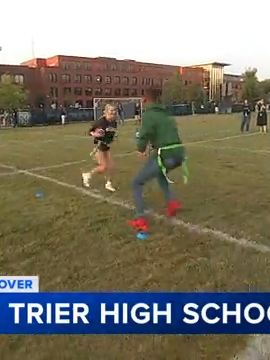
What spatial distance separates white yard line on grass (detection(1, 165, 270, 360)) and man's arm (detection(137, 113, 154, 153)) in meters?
1.18

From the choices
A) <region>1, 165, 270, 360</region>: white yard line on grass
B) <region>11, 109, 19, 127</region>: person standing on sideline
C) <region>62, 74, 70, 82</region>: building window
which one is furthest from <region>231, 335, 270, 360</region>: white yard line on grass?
<region>62, 74, 70, 82</region>: building window

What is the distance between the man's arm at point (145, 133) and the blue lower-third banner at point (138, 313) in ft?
8.71

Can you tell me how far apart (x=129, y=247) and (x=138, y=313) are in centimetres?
202

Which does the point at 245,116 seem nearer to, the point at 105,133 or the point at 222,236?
the point at 105,133

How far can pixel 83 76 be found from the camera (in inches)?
2574

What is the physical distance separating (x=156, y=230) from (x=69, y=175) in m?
4.56

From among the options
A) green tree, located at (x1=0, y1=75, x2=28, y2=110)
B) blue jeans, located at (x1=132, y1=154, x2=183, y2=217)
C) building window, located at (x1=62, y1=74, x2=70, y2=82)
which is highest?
building window, located at (x1=62, y1=74, x2=70, y2=82)

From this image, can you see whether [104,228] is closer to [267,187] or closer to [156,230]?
[156,230]

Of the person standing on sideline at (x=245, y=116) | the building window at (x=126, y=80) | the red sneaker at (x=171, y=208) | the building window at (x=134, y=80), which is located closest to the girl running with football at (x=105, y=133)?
the red sneaker at (x=171, y=208)

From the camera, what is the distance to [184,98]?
61.6 meters

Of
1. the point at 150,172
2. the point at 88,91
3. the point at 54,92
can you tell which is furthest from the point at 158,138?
the point at 54,92

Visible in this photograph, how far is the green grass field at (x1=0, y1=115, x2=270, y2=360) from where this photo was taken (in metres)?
3.06

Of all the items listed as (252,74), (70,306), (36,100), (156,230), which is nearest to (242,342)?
(70,306)

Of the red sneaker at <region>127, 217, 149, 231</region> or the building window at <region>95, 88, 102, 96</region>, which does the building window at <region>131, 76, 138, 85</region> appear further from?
the red sneaker at <region>127, 217, 149, 231</region>
